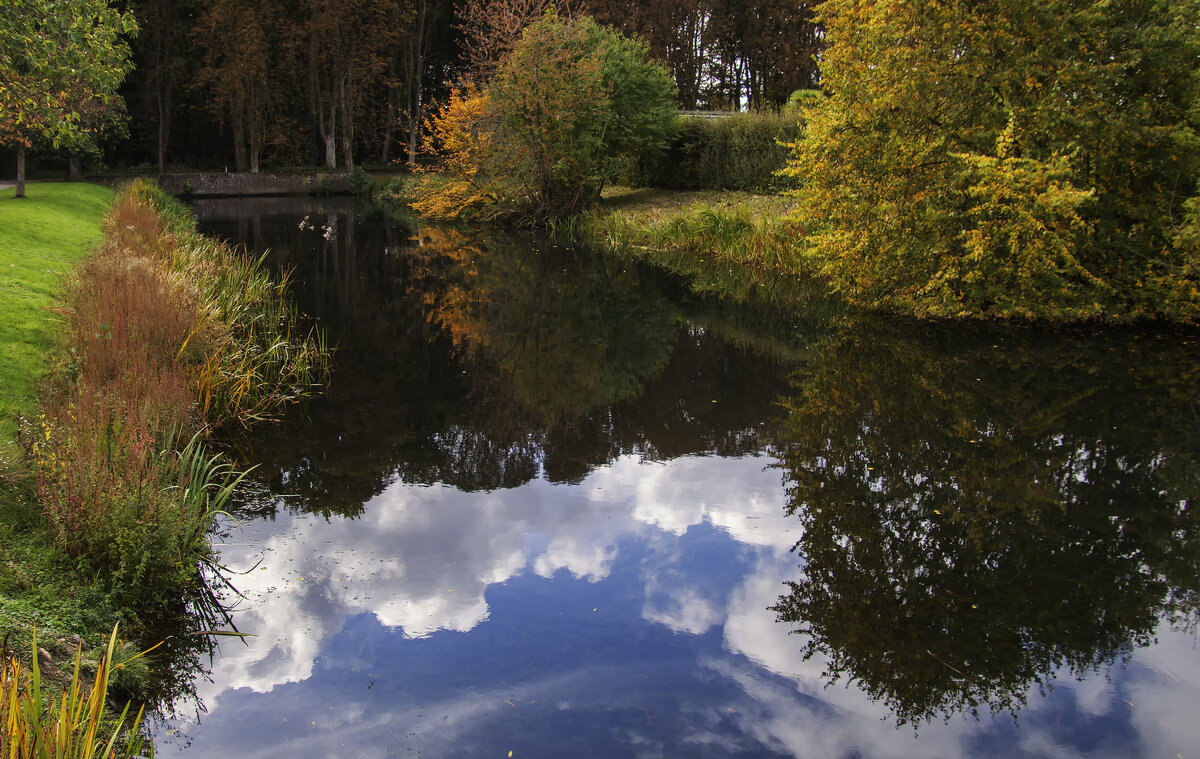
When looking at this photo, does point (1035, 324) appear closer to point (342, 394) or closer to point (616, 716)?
point (342, 394)

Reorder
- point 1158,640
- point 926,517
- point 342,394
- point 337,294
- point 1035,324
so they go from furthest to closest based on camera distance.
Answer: point 337,294
point 1035,324
point 342,394
point 926,517
point 1158,640

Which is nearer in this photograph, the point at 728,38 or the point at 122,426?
the point at 122,426

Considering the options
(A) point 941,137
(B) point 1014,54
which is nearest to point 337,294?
(A) point 941,137

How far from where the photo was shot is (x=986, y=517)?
6938 mm

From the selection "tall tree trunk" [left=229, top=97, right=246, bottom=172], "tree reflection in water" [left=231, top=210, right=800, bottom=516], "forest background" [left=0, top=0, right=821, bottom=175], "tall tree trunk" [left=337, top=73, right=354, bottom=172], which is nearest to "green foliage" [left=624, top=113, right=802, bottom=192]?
"forest background" [left=0, top=0, right=821, bottom=175]

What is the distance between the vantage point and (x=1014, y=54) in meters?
12.0

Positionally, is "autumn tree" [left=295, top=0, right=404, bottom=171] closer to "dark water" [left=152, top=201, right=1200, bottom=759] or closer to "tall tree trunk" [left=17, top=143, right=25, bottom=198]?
"tall tree trunk" [left=17, top=143, right=25, bottom=198]

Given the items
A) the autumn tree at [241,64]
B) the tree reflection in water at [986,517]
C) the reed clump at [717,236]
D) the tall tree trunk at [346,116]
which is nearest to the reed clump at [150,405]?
the tree reflection in water at [986,517]

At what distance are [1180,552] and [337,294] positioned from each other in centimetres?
1429

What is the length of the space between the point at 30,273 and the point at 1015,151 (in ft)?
46.5

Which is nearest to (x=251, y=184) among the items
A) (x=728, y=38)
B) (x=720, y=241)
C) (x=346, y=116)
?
(x=346, y=116)

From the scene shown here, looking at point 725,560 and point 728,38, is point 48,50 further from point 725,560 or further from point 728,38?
point 728,38

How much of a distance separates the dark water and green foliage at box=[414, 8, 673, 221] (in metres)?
16.8

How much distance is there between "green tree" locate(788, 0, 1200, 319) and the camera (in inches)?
453
